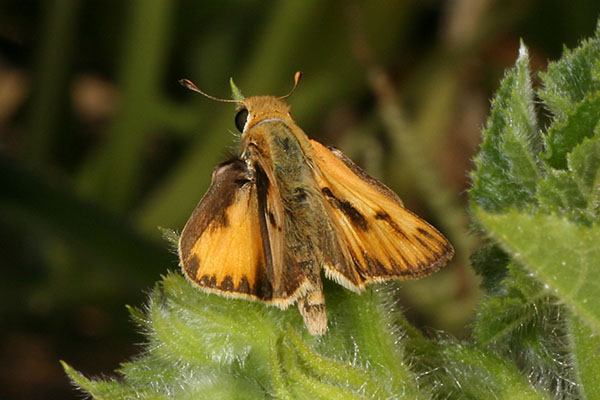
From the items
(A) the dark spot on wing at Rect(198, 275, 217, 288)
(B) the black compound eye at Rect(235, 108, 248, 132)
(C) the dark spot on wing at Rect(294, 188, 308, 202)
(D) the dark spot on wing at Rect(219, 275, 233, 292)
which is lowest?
(D) the dark spot on wing at Rect(219, 275, 233, 292)

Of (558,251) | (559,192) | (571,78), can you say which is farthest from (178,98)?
(558,251)

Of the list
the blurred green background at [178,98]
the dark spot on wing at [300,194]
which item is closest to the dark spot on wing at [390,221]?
the dark spot on wing at [300,194]

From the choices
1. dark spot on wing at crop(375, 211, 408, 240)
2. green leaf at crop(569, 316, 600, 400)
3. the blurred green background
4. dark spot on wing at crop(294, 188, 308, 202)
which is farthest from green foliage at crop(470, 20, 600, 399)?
the blurred green background

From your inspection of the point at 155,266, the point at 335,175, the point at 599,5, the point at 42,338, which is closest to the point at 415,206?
the point at 599,5

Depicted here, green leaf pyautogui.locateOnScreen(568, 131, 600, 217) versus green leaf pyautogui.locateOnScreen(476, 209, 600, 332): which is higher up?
green leaf pyautogui.locateOnScreen(568, 131, 600, 217)

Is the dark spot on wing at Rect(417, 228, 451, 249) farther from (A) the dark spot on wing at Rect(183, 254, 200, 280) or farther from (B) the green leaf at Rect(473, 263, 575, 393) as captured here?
(A) the dark spot on wing at Rect(183, 254, 200, 280)

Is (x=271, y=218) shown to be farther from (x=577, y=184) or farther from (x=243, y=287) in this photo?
(x=577, y=184)
